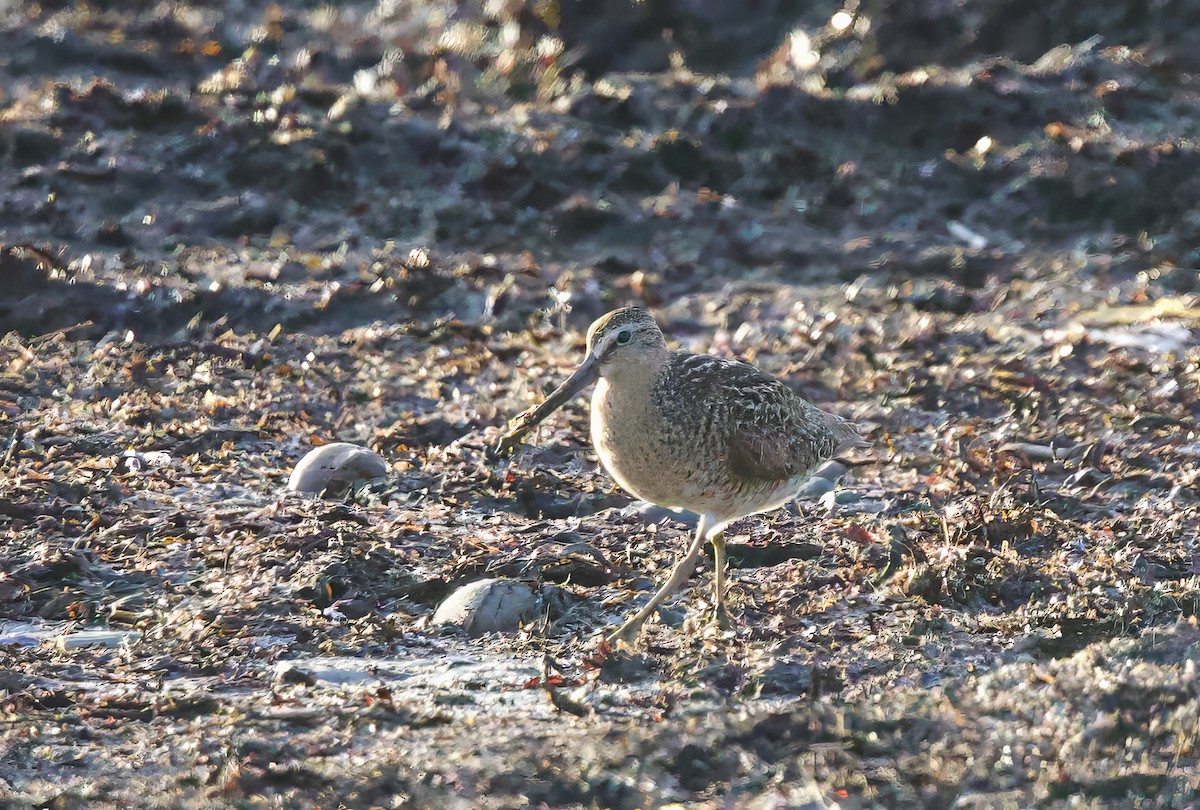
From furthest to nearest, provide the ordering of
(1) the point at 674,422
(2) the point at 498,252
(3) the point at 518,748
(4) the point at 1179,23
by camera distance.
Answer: (4) the point at 1179,23 → (2) the point at 498,252 → (1) the point at 674,422 → (3) the point at 518,748

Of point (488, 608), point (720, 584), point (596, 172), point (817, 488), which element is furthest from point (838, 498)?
point (596, 172)

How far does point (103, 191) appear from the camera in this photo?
9836 millimetres

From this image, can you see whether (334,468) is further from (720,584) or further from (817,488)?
(817,488)

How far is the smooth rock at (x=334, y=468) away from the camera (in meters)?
6.21

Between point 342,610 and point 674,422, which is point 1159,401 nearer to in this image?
point 674,422

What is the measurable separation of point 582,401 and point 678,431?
2.50 m

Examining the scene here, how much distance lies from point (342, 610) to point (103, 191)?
5858 mm

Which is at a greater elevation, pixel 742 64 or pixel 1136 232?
pixel 742 64

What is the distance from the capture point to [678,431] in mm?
5043

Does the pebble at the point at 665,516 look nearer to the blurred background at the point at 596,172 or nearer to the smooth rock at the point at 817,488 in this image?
the smooth rock at the point at 817,488

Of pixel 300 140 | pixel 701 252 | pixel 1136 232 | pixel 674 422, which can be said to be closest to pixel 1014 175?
pixel 1136 232

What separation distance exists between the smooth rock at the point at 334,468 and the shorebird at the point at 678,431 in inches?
48.0

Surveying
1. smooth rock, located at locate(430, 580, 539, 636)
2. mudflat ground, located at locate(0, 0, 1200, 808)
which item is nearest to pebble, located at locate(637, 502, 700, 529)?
mudflat ground, located at locate(0, 0, 1200, 808)

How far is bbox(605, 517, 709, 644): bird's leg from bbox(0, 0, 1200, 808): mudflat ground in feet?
0.32
